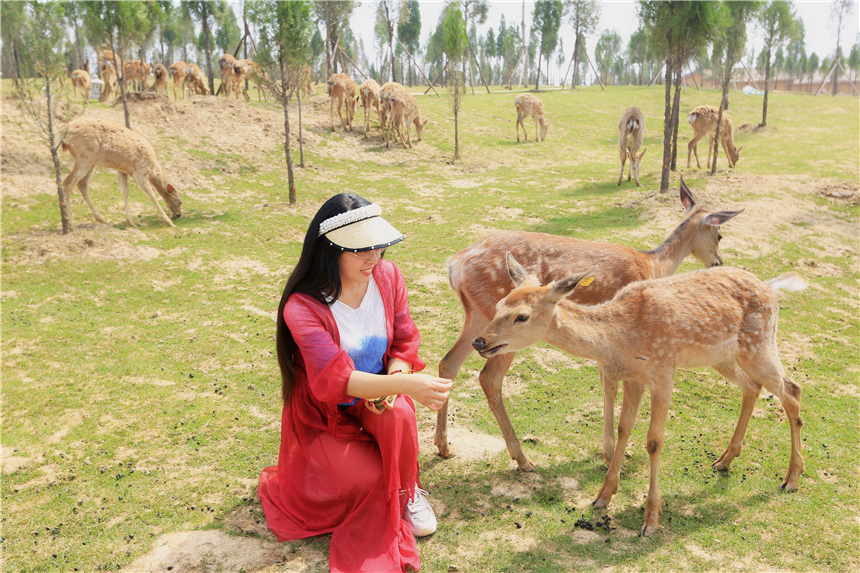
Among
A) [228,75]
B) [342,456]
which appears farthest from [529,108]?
[342,456]

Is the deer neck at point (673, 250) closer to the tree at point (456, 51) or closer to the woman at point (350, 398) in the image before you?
the woman at point (350, 398)

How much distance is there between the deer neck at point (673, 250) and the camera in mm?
6387

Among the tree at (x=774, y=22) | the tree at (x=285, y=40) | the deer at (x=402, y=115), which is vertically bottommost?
the deer at (x=402, y=115)

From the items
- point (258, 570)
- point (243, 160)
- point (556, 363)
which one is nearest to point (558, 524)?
point (258, 570)

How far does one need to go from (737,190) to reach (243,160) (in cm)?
1488

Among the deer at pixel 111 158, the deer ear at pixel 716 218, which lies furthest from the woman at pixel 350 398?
the deer at pixel 111 158

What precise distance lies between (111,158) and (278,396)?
970 cm

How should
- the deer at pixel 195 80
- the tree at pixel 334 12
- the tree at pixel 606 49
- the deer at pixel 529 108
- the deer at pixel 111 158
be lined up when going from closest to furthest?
the deer at pixel 111 158, the deer at pixel 529 108, the deer at pixel 195 80, the tree at pixel 334 12, the tree at pixel 606 49

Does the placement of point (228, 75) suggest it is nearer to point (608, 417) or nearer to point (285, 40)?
point (285, 40)

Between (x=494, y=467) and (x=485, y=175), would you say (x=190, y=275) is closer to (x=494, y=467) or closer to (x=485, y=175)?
(x=494, y=467)

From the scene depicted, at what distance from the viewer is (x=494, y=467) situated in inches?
206

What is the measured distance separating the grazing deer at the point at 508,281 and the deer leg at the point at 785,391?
117cm

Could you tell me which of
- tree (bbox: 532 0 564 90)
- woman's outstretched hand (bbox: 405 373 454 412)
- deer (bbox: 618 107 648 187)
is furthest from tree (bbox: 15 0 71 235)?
tree (bbox: 532 0 564 90)

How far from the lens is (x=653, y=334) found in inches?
177
